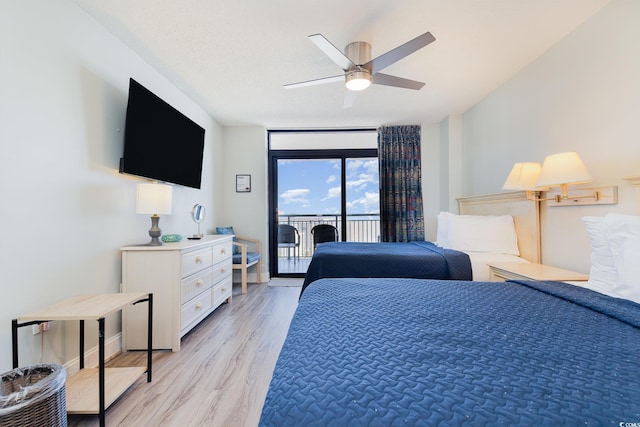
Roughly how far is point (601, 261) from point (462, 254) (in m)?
1.13

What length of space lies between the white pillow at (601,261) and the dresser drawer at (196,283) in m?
2.74

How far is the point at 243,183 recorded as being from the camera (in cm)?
453

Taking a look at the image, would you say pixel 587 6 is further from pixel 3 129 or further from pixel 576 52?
pixel 3 129

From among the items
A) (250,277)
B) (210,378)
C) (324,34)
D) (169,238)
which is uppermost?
(324,34)

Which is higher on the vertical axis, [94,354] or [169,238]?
[169,238]

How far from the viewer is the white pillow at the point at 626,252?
127 centimetres

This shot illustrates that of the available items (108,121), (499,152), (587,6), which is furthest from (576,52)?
(108,121)

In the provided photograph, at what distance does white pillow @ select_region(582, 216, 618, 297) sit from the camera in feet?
4.70

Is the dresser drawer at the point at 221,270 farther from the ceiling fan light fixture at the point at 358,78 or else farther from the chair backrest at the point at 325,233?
the ceiling fan light fixture at the point at 358,78

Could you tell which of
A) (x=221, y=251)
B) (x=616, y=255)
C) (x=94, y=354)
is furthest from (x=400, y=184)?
(x=94, y=354)

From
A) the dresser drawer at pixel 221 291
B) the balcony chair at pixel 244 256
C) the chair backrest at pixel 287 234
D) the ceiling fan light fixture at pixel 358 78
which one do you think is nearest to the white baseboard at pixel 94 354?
the dresser drawer at pixel 221 291

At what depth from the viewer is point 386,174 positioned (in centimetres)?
448

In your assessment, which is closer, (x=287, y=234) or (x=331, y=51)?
(x=331, y=51)

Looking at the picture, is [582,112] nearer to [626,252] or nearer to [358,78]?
[626,252]
